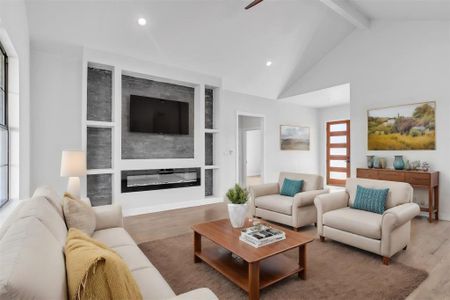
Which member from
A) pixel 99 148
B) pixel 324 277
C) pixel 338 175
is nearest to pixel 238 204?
pixel 324 277

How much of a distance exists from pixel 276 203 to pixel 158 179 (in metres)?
2.45

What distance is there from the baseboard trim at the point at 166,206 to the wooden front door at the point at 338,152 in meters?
4.12

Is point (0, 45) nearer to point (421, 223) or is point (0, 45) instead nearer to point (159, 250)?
point (159, 250)

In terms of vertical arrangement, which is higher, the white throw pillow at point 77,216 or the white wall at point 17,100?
the white wall at point 17,100

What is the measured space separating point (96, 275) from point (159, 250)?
7.03 feet

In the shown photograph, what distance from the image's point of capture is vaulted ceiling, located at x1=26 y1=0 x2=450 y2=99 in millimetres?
3678

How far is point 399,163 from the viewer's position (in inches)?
182

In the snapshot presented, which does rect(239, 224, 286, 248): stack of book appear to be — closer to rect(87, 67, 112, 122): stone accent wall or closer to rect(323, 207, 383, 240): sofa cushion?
rect(323, 207, 383, 240): sofa cushion

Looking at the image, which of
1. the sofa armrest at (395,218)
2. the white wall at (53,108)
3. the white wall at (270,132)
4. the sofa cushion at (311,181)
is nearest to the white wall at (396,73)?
the white wall at (270,132)

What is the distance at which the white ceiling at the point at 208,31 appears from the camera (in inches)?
144

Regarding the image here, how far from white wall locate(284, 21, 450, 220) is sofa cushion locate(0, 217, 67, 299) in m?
5.60

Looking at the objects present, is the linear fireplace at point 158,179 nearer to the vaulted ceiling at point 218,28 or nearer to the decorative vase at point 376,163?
the vaulted ceiling at point 218,28

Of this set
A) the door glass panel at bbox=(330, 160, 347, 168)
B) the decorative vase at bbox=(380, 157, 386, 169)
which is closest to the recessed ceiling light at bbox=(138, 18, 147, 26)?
the decorative vase at bbox=(380, 157, 386, 169)

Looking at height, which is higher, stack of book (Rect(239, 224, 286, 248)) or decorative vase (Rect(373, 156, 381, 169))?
decorative vase (Rect(373, 156, 381, 169))
